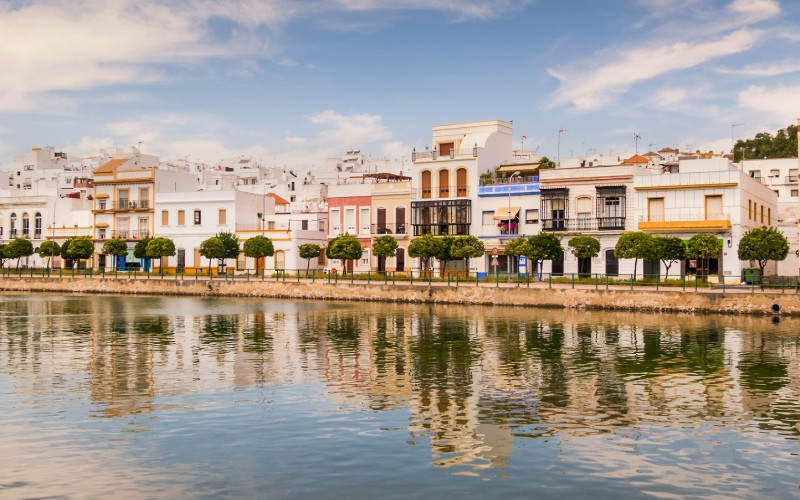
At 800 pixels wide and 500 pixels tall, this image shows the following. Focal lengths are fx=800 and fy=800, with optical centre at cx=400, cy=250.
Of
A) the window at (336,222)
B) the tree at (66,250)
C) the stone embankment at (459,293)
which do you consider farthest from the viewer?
the tree at (66,250)

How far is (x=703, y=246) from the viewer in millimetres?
52562

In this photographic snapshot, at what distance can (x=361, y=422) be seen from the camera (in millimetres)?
18328

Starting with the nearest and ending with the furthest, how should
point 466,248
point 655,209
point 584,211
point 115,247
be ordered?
point 655,209 → point 466,248 → point 584,211 → point 115,247

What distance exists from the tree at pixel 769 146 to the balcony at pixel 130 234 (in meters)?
72.7

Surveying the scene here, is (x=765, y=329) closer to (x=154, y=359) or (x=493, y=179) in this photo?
(x=154, y=359)

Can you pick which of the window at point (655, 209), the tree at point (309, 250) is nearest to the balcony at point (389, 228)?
the tree at point (309, 250)

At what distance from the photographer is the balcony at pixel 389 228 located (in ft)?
238

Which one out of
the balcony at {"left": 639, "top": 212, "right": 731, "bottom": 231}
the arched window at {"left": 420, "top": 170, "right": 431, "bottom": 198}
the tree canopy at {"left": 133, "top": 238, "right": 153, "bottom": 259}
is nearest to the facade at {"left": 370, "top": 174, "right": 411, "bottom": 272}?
the arched window at {"left": 420, "top": 170, "right": 431, "bottom": 198}

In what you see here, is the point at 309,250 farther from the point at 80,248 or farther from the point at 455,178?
the point at 80,248

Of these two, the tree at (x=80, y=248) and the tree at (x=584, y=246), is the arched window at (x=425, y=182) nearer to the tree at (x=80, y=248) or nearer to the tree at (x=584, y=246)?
the tree at (x=584, y=246)

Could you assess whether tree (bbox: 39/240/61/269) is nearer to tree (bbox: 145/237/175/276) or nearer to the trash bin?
tree (bbox: 145/237/175/276)

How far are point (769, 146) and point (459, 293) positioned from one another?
70.1 metres

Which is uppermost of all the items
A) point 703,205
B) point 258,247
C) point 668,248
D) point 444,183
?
point 444,183

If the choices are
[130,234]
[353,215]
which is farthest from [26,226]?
[353,215]
